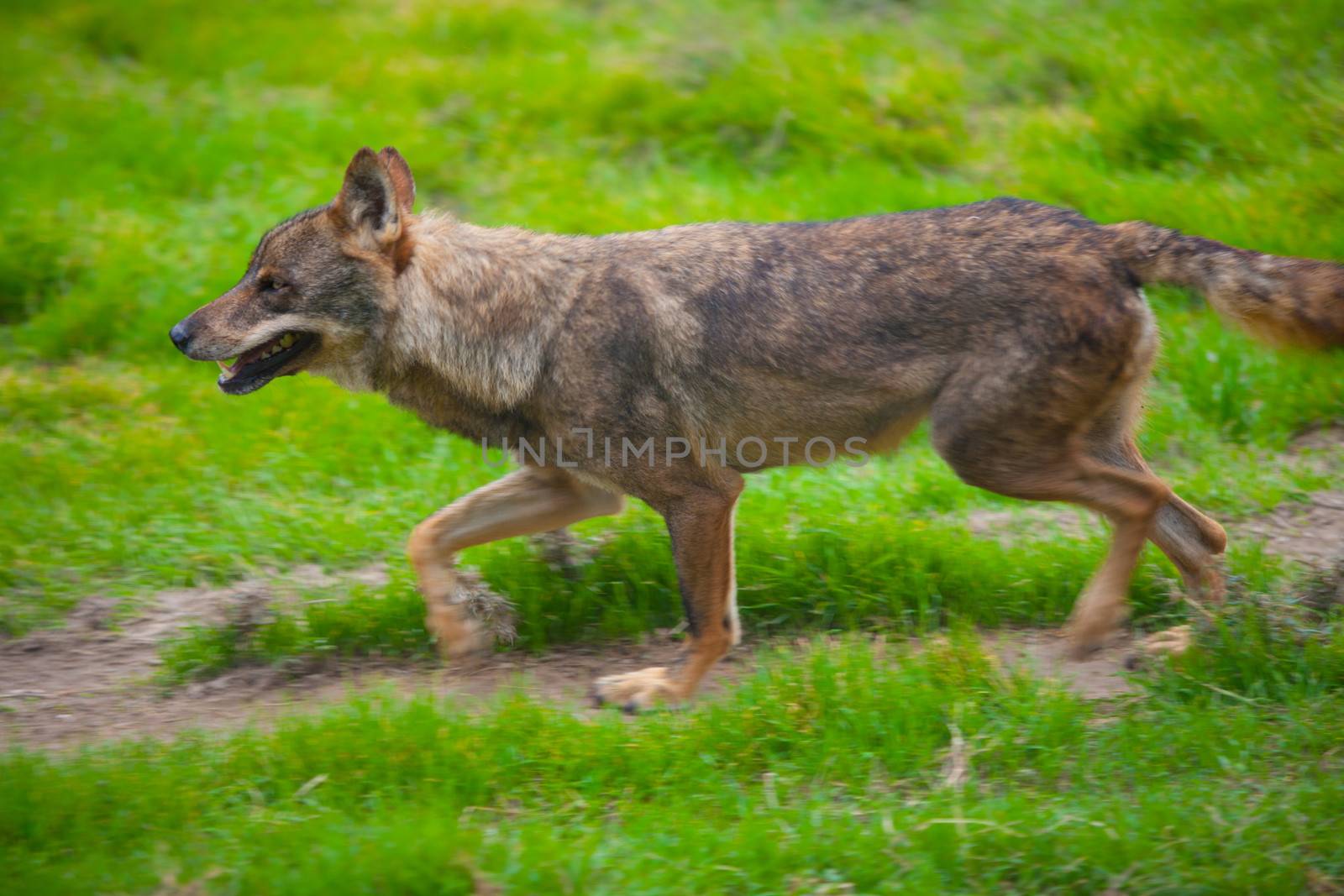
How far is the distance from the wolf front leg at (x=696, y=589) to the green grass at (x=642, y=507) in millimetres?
292

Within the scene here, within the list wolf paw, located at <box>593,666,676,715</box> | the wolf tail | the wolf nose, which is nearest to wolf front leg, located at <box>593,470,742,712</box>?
wolf paw, located at <box>593,666,676,715</box>

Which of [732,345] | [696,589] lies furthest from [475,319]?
[696,589]

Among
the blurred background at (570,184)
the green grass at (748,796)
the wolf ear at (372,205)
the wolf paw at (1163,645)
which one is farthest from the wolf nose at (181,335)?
the wolf paw at (1163,645)

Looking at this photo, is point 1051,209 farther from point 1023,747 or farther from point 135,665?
point 135,665

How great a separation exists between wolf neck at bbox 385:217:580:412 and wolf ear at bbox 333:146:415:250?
165 millimetres

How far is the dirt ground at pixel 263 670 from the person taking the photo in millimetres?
4980

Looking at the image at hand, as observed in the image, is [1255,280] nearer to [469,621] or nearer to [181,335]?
[469,621]

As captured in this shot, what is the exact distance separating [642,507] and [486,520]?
1214 millimetres

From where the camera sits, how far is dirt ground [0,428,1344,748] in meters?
4.98

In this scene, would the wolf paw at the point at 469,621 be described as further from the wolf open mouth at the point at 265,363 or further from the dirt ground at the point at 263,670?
the wolf open mouth at the point at 265,363

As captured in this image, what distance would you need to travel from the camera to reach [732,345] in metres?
5.09

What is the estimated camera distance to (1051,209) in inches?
202

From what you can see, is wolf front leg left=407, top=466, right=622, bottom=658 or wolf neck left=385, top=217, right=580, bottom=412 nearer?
wolf neck left=385, top=217, right=580, bottom=412

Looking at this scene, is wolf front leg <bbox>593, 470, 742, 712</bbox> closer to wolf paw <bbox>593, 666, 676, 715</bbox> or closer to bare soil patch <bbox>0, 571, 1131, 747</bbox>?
wolf paw <bbox>593, 666, 676, 715</bbox>
